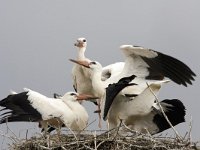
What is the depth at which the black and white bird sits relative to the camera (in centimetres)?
1090

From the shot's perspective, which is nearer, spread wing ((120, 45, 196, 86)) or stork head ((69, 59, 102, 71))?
spread wing ((120, 45, 196, 86))

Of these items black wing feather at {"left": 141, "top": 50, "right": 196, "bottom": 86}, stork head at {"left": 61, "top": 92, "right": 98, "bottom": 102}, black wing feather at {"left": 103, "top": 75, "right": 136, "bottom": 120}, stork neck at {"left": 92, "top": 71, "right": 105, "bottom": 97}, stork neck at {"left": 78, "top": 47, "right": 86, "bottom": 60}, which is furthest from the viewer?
stork neck at {"left": 78, "top": 47, "right": 86, "bottom": 60}

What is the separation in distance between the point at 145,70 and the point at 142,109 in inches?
26.2

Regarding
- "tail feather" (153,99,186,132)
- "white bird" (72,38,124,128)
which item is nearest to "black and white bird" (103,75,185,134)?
"tail feather" (153,99,186,132)

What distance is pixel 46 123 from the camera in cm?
1123

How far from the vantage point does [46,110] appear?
11.1 m

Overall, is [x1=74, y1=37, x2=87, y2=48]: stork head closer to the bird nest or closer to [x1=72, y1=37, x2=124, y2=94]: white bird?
[x1=72, y1=37, x2=124, y2=94]: white bird

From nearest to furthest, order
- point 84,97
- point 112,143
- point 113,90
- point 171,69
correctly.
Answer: point 112,143 → point 113,90 → point 171,69 → point 84,97

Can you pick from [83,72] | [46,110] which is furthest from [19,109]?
[83,72]

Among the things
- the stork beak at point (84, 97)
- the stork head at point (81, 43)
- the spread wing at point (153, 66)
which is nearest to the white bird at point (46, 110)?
the stork beak at point (84, 97)

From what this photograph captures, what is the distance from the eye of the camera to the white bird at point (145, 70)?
1129cm

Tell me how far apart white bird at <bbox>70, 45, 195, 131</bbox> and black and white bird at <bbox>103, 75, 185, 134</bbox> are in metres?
0.04

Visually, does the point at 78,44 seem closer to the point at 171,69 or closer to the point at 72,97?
the point at 72,97

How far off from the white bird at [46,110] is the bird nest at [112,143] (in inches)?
54.8
